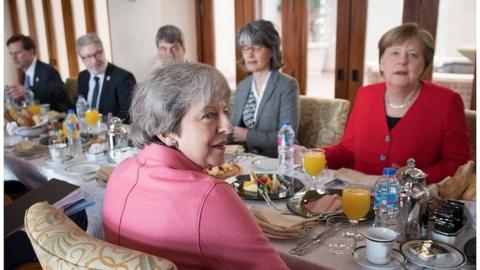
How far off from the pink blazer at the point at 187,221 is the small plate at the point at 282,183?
516mm

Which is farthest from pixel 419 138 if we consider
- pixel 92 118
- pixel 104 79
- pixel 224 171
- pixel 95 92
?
pixel 95 92

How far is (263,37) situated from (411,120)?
958 millimetres

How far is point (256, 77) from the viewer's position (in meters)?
2.53

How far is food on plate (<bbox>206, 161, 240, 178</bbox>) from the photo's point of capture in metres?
1.69

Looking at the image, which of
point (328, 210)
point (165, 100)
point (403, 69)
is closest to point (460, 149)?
point (403, 69)

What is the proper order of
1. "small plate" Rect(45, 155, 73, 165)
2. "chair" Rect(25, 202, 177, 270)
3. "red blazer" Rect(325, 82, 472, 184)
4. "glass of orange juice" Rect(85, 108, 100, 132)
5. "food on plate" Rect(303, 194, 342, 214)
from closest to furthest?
1. "chair" Rect(25, 202, 177, 270)
2. "food on plate" Rect(303, 194, 342, 214)
3. "red blazer" Rect(325, 82, 472, 184)
4. "small plate" Rect(45, 155, 73, 165)
5. "glass of orange juice" Rect(85, 108, 100, 132)

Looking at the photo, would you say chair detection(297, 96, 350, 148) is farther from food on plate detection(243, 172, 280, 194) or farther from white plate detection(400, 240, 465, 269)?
white plate detection(400, 240, 465, 269)

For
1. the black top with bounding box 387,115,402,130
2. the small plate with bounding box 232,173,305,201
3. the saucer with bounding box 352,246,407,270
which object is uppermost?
the black top with bounding box 387,115,402,130

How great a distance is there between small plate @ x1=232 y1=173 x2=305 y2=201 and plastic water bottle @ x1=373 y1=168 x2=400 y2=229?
329mm

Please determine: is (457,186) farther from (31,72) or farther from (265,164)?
(31,72)

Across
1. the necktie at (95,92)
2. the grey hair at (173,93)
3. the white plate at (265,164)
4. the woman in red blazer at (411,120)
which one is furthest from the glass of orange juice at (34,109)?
the grey hair at (173,93)

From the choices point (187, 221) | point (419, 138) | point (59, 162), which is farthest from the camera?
point (59, 162)

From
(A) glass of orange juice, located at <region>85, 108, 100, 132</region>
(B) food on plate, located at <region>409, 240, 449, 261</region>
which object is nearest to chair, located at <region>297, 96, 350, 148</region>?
(A) glass of orange juice, located at <region>85, 108, 100, 132</region>

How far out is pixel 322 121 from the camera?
269 cm
